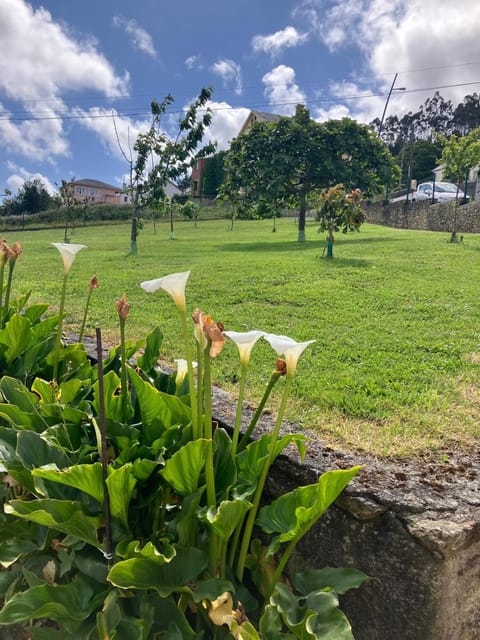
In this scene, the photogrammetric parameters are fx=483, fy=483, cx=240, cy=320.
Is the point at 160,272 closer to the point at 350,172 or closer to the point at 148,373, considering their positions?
the point at 148,373

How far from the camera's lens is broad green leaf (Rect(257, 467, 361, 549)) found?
3.84 ft

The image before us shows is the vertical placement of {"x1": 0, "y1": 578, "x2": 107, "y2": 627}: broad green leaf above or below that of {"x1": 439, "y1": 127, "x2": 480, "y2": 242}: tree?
below

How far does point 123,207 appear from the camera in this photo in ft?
131

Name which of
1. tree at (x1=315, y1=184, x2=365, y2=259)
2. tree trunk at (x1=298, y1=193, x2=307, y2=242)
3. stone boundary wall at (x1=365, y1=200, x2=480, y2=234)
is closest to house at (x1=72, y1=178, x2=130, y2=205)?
stone boundary wall at (x1=365, y1=200, x2=480, y2=234)

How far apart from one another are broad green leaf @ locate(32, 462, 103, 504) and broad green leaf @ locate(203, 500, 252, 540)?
11.4 inches

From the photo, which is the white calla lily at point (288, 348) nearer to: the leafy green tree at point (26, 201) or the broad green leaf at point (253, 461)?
the broad green leaf at point (253, 461)

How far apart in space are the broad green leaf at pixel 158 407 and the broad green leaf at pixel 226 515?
347 millimetres

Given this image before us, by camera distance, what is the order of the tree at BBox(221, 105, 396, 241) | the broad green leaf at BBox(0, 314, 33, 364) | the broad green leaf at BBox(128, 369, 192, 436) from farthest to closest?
the tree at BBox(221, 105, 396, 241) → the broad green leaf at BBox(0, 314, 33, 364) → the broad green leaf at BBox(128, 369, 192, 436)

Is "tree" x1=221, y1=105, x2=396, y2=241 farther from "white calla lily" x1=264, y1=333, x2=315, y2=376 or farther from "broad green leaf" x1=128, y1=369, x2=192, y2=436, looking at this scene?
"white calla lily" x1=264, y1=333, x2=315, y2=376

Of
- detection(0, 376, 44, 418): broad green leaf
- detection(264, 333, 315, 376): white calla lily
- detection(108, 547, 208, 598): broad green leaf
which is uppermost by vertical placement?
detection(264, 333, 315, 376): white calla lily

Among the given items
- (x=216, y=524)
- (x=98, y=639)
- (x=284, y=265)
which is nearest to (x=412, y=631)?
(x=216, y=524)

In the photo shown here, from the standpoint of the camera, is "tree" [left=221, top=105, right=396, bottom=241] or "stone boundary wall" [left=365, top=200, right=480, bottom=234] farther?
"stone boundary wall" [left=365, top=200, right=480, bottom=234]

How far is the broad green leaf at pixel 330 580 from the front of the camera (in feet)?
4.17

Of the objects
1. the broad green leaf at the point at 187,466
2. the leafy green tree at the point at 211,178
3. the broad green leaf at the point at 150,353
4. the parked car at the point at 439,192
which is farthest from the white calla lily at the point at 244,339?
the leafy green tree at the point at 211,178
